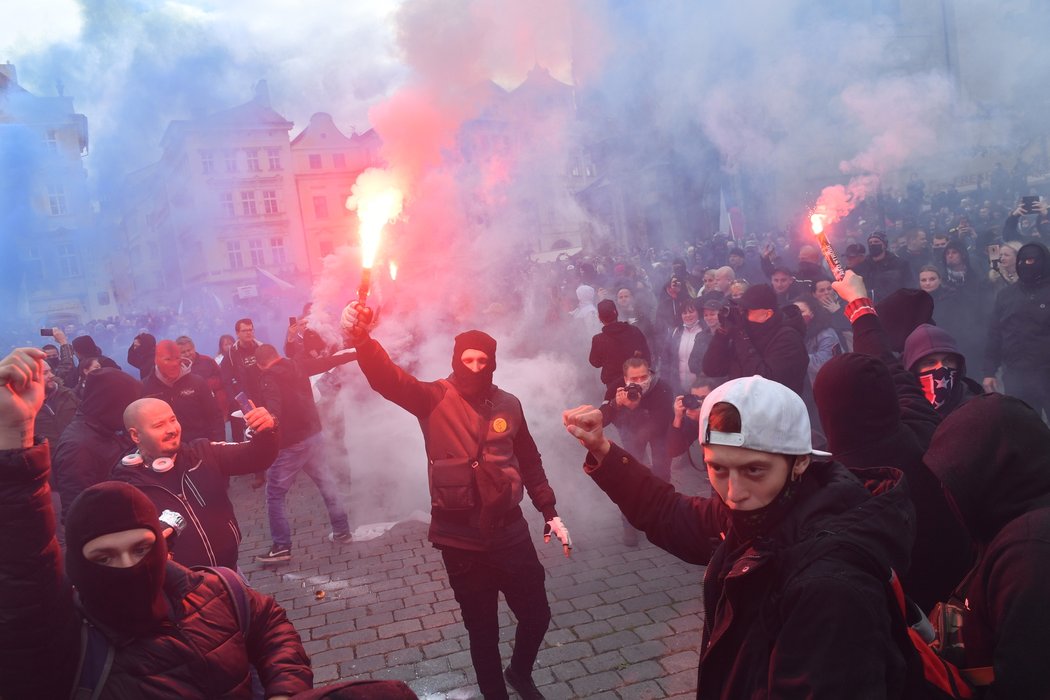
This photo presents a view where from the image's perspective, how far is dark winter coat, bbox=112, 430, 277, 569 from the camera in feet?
12.4

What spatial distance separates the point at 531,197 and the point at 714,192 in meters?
7.25

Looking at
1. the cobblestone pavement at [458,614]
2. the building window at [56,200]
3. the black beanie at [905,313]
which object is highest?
the building window at [56,200]

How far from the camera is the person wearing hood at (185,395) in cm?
685

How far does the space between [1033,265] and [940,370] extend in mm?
3581

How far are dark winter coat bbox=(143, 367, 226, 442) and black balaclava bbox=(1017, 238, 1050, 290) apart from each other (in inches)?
316

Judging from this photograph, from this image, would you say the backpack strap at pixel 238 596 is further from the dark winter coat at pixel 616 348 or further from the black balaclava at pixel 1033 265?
the black balaclava at pixel 1033 265

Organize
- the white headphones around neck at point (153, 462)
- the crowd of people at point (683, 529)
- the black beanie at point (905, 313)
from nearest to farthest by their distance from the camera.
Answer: the crowd of people at point (683, 529) < the white headphones around neck at point (153, 462) < the black beanie at point (905, 313)

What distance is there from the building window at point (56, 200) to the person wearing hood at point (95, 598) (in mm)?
21126

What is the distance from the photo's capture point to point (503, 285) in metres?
11.3

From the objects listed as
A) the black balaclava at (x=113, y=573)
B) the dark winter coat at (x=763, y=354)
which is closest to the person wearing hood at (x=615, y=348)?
the dark winter coat at (x=763, y=354)

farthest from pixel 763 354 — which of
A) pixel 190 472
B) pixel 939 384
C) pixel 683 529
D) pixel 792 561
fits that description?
pixel 792 561

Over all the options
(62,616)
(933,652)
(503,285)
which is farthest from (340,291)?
(933,652)

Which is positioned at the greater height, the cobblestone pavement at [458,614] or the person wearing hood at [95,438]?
the person wearing hood at [95,438]

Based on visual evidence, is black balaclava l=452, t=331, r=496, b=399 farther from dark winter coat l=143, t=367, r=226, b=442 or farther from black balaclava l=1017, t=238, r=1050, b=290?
black balaclava l=1017, t=238, r=1050, b=290
